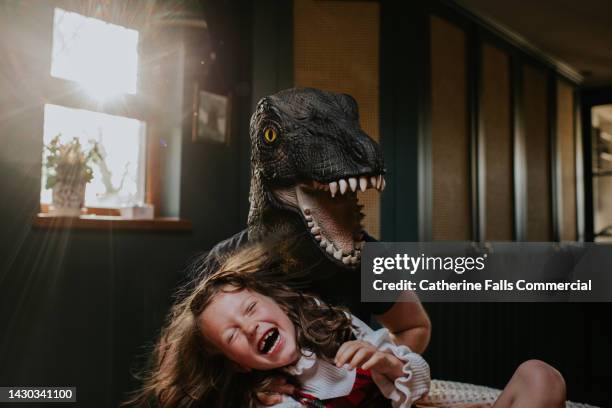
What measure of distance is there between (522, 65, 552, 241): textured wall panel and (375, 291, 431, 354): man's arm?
2.98ft

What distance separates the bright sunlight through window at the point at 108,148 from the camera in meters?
1.52

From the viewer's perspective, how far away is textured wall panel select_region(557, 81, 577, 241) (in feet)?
3.44

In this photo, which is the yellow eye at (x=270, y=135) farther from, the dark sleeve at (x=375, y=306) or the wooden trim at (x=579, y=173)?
the wooden trim at (x=579, y=173)

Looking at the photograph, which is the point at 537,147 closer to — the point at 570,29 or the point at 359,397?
the point at 570,29

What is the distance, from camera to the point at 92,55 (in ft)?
4.81

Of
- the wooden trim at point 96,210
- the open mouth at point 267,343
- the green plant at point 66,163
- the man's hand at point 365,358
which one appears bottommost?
the man's hand at point 365,358

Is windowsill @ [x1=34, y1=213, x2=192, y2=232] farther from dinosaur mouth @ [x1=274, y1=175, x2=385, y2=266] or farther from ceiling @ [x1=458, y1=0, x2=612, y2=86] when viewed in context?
ceiling @ [x1=458, y1=0, x2=612, y2=86]

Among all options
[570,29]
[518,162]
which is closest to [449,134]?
[518,162]

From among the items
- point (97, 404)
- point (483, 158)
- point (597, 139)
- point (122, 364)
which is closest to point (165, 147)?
point (122, 364)

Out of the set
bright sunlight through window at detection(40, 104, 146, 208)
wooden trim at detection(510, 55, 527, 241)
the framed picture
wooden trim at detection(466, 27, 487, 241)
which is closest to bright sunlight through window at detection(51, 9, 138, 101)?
bright sunlight through window at detection(40, 104, 146, 208)

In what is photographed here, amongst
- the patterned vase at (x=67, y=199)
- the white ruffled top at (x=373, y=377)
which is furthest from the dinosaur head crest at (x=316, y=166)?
the patterned vase at (x=67, y=199)

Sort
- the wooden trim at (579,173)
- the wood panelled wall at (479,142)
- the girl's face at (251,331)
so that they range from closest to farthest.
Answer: the girl's face at (251,331) < the wooden trim at (579,173) < the wood panelled wall at (479,142)

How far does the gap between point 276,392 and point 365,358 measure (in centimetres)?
11

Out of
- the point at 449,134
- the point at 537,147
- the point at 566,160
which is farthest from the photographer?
the point at 449,134
